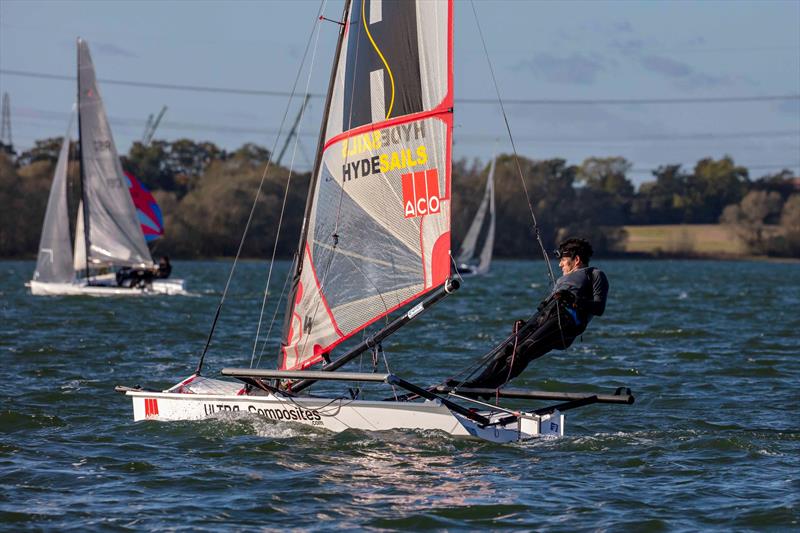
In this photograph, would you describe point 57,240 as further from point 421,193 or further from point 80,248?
point 421,193

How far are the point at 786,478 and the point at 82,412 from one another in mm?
7859

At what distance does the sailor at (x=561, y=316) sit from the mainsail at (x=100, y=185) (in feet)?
94.7

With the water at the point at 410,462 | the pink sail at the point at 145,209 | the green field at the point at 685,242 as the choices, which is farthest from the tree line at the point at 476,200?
the water at the point at 410,462

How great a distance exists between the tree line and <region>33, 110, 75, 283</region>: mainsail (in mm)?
55164

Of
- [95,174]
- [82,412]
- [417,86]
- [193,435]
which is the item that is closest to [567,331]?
[417,86]

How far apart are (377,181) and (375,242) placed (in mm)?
620

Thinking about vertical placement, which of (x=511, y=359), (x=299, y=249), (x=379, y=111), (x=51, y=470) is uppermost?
(x=379, y=111)

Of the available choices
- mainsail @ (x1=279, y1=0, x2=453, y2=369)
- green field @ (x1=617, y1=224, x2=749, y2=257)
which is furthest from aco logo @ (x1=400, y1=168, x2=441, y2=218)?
green field @ (x1=617, y1=224, x2=749, y2=257)

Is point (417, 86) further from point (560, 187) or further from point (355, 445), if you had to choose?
point (560, 187)

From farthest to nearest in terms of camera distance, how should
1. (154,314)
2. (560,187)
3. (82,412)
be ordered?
(560,187) < (154,314) < (82,412)

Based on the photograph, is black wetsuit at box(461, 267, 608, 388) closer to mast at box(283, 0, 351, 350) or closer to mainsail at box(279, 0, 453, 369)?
mainsail at box(279, 0, 453, 369)

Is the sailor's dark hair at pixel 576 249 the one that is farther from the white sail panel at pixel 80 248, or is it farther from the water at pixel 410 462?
the white sail panel at pixel 80 248

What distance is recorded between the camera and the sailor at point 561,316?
469 inches

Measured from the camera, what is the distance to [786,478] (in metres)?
10.9
